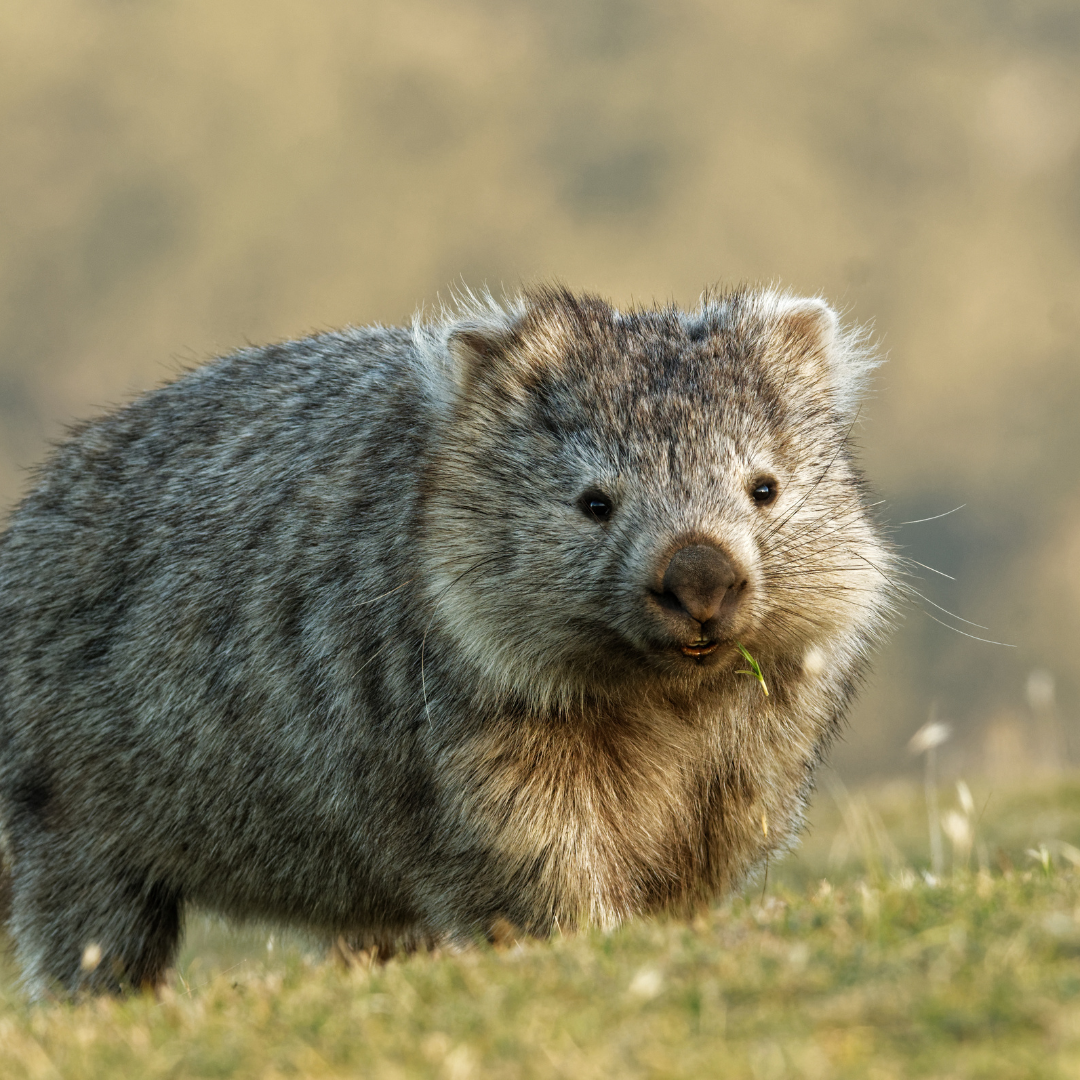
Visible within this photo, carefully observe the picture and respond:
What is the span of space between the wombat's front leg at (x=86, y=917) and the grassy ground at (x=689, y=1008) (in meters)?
2.41

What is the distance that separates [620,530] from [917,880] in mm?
1527

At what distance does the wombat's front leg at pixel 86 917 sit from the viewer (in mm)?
6824

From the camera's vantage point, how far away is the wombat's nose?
5.01m

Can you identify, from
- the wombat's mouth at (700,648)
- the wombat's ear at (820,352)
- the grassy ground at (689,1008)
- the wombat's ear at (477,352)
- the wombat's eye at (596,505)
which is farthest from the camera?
the wombat's ear at (820,352)

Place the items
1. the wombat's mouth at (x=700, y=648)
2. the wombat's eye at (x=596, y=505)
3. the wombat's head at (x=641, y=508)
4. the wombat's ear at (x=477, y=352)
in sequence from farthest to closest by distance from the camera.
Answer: the wombat's ear at (x=477, y=352), the wombat's eye at (x=596, y=505), the wombat's head at (x=641, y=508), the wombat's mouth at (x=700, y=648)

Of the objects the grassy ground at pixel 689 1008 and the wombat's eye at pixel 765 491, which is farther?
the wombat's eye at pixel 765 491

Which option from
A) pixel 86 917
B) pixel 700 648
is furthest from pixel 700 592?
pixel 86 917

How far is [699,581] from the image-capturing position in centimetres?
501

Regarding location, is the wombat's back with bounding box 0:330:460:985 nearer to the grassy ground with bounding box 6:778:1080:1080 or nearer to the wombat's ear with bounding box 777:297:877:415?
the wombat's ear with bounding box 777:297:877:415

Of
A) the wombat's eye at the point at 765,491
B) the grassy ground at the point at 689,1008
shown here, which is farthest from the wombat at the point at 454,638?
the grassy ground at the point at 689,1008

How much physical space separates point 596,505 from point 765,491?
0.62 metres

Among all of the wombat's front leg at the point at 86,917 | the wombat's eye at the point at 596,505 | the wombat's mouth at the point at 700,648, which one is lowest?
the wombat's front leg at the point at 86,917

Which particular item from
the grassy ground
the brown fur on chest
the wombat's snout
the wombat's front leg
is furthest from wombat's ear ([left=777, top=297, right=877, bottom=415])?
the wombat's front leg

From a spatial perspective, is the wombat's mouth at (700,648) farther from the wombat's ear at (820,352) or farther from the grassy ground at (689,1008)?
the wombat's ear at (820,352)
